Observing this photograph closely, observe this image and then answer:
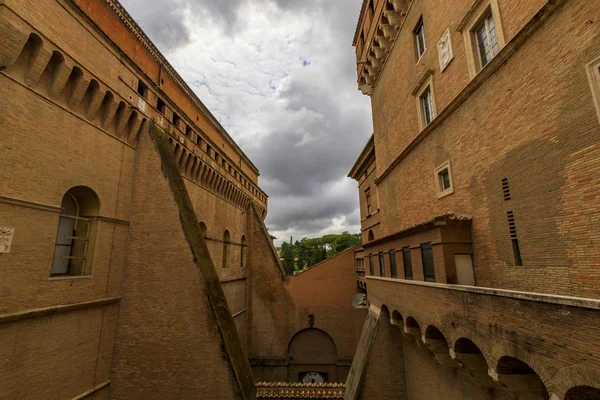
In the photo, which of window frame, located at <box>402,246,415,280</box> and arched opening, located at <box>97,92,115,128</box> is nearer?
window frame, located at <box>402,246,415,280</box>

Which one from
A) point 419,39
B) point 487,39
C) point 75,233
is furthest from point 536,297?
point 75,233

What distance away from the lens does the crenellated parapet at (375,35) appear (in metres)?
11.4

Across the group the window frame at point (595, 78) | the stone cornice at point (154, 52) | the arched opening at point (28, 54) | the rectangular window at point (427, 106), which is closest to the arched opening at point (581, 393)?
the window frame at point (595, 78)

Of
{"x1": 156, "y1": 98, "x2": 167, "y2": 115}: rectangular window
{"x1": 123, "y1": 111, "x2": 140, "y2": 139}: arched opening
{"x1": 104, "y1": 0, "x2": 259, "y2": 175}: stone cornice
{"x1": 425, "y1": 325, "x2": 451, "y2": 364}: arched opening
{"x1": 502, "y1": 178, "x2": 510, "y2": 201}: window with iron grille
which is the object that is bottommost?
{"x1": 425, "y1": 325, "x2": 451, "y2": 364}: arched opening

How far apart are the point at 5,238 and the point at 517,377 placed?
32.1 feet

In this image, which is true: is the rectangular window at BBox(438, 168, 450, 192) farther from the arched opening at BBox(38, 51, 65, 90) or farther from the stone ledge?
the arched opening at BBox(38, 51, 65, 90)

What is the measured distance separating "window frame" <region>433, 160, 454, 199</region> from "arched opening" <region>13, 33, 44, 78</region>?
397 inches

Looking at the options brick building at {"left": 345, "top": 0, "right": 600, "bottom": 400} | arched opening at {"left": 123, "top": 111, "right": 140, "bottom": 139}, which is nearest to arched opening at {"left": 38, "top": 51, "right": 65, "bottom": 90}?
arched opening at {"left": 123, "top": 111, "right": 140, "bottom": 139}

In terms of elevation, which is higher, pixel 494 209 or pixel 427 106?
pixel 427 106

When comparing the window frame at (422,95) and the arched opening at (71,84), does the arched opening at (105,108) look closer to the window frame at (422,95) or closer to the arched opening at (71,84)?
the arched opening at (71,84)

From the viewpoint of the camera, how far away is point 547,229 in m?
4.93

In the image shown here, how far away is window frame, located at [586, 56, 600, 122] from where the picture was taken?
13.4 feet

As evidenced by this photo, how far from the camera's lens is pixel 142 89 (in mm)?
10945

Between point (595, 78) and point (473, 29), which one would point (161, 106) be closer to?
point (473, 29)
